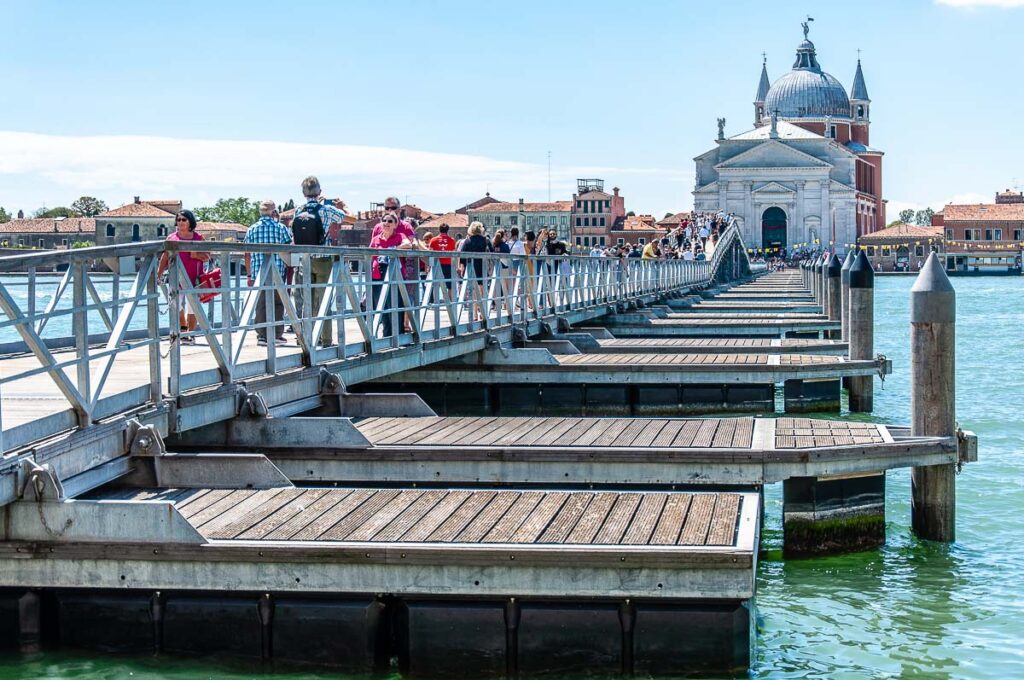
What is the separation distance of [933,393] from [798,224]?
133094 millimetres

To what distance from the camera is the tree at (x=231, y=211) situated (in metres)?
126

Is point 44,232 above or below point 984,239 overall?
above

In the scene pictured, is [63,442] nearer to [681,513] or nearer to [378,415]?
[681,513]

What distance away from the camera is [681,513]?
783cm

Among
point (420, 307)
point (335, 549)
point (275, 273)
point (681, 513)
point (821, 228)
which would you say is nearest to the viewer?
point (335, 549)

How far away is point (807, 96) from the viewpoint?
16088cm

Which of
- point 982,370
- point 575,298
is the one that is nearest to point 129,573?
point 575,298

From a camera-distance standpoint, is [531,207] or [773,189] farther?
[531,207]

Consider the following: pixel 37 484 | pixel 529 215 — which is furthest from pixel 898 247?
pixel 37 484

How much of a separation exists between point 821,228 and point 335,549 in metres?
139

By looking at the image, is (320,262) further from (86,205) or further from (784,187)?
(86,205)

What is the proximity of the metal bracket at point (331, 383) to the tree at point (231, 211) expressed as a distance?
111449mm

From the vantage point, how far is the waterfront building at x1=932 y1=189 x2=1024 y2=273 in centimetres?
16662

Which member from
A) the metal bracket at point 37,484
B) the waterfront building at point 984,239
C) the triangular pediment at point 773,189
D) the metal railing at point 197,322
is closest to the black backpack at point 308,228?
the metal railing at point 197,322
